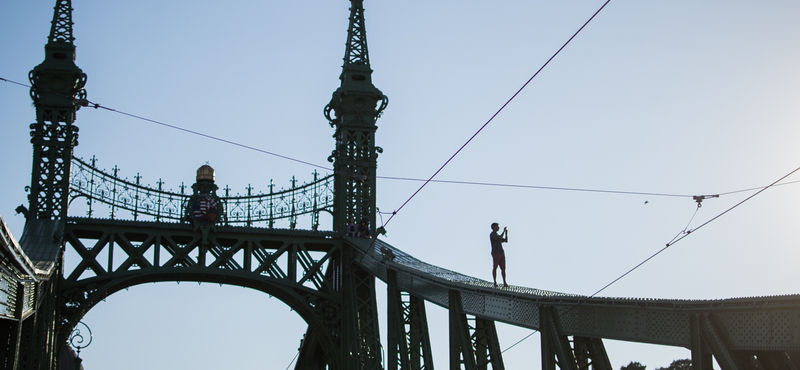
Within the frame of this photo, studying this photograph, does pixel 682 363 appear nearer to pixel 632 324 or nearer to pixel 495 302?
pixel 495 302

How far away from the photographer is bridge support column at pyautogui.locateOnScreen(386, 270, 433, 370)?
18.6 m

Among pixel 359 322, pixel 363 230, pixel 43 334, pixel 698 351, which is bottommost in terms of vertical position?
pixel 698 351

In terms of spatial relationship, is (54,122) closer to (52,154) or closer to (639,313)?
(52,154)

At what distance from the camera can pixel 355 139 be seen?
24.9m

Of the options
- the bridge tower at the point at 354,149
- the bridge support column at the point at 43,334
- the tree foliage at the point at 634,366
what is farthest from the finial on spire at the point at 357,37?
the tree foliage at the point at 634,366

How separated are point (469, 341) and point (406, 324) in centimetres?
428

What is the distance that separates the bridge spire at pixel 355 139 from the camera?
80.7 ft

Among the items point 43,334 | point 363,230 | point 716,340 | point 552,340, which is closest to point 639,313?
point 716,340

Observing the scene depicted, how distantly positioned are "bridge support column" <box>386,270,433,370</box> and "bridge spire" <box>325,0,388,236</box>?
187 inches

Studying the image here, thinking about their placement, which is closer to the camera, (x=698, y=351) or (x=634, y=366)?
(x=698, y=351)

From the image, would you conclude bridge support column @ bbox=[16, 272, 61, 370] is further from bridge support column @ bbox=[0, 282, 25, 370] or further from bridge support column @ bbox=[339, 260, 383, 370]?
bridge support column @ bbox=[339, 260, 383, 370]

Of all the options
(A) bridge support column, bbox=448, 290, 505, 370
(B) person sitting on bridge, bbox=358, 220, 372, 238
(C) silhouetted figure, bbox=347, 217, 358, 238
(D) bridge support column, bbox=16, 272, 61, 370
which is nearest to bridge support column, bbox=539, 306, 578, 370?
(A) bridge support column, bbox=448, 290, 505, 370

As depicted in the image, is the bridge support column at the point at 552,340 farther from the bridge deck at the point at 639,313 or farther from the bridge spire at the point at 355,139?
the bridge spire at the point at 355,139

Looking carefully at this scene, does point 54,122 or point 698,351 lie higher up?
point 54,122
